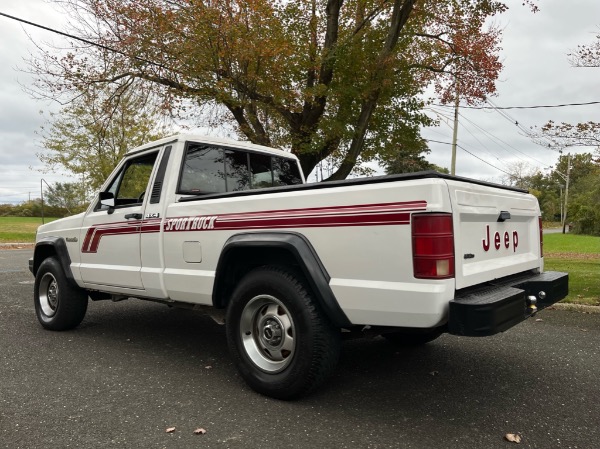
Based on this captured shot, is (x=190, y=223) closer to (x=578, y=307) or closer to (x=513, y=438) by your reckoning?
(x=513, y=438)

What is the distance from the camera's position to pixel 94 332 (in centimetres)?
545

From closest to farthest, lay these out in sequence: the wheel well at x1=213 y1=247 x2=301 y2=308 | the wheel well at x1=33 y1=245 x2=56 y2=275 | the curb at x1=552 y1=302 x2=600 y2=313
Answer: the wheel well at x1=213 y1=247 x2=301 y2=308 → the wheel well at x1=33 y1=245 x2=56 y2=275 → the curb at x1=552 y1=302 x2=600 y2=313

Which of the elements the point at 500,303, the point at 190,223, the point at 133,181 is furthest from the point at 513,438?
the point at 133,181

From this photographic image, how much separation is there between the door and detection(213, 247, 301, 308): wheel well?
1.07 meters

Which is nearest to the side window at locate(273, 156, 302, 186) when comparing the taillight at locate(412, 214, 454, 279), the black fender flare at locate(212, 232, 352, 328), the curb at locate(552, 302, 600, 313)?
the black fender flare at locate(212, 232, 352, 328)

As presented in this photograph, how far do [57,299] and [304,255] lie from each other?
3677 millimetres

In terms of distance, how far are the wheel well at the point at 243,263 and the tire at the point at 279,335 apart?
0.09 metres

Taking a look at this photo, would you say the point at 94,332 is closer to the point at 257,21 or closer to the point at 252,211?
the point at 252,211

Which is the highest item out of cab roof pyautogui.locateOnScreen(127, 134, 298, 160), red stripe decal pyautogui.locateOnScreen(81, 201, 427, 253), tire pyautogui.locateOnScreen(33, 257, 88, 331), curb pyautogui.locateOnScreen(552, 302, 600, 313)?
cab roof pyautogui.locateOnScreen(127, 134, 298, 160)

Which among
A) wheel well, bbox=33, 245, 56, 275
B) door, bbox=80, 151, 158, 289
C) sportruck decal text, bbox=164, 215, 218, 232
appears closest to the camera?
sportruck decal text, bbox=164, 215, 218, 232

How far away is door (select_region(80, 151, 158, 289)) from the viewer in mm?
4473

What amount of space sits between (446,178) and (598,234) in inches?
1950

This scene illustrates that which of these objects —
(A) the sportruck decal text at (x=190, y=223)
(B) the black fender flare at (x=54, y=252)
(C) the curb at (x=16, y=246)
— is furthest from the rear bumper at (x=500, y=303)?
(C) the curb at (x=16, y=246)

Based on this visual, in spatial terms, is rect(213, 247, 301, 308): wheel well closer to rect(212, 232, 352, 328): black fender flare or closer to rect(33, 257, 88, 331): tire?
rect(212, 232, 352, 328): black fender flare
